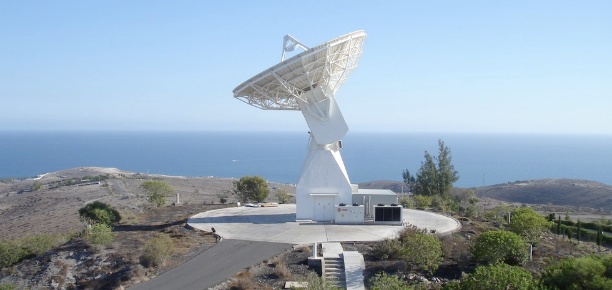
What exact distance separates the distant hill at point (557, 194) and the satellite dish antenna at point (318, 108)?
212ft

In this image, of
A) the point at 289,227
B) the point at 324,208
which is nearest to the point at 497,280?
the point at 289,227

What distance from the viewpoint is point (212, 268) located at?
23.2 metres

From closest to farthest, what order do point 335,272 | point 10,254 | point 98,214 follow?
point 335,272
point 10,254
point 98,214

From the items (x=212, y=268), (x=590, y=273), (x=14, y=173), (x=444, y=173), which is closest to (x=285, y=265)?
(x=212, y=268)

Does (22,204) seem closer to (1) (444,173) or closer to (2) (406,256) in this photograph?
(1) (444,173)

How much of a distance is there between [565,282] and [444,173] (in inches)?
1538

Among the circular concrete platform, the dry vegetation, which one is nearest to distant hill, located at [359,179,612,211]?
the circular concrete platform

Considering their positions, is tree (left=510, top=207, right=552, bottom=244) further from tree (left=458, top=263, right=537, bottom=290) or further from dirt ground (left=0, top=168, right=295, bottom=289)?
dirt ground (left=0, top=168, right=295, bottom=289)

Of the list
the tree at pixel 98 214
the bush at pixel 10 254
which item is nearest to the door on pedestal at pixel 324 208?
the tree at pixel 98 214

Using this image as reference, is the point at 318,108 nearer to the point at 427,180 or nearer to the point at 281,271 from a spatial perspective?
the point at 281,271

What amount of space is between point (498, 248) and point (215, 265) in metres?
11.9

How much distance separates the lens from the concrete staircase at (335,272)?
21.4 metres

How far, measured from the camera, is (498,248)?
2209 cm

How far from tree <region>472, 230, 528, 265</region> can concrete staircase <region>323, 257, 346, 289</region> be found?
562cm
